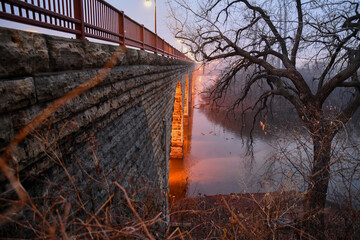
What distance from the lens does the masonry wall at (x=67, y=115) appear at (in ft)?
4.25

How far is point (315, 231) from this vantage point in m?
4.33

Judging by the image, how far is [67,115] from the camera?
5.86 feet

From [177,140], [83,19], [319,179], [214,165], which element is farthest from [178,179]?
[83,19]

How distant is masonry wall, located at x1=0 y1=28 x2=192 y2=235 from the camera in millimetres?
1296

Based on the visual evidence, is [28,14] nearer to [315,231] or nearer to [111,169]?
[111,169]

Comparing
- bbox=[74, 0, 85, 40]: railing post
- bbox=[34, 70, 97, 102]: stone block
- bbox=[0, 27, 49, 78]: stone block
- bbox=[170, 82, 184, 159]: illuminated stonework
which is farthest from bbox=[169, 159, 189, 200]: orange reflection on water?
bbox=[0, 27, 49, 78]: stone block

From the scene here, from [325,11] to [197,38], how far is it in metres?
3.68

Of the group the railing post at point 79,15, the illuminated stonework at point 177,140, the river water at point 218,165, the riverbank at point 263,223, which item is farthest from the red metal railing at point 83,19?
the illuminated stonework at point 177,140

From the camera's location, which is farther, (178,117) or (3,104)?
(178,117)

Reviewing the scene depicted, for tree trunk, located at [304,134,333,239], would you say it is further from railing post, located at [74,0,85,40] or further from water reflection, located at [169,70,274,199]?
railing post, located at [74,0,85,40]

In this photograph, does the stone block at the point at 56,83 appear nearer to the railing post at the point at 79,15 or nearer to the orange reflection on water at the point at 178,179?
the railing post at the point at 79,15

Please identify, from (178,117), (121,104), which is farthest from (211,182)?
(121,104)

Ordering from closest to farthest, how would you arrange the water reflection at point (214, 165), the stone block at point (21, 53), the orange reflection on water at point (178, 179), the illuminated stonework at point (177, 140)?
the stone block at point (21, 53) → the orange reflection on water at point (178, 179) → the water reflection at point (214, 165) → the illuminated stonework at point (177, 140)

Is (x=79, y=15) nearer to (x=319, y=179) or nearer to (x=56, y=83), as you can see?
(x=56, y=83)
